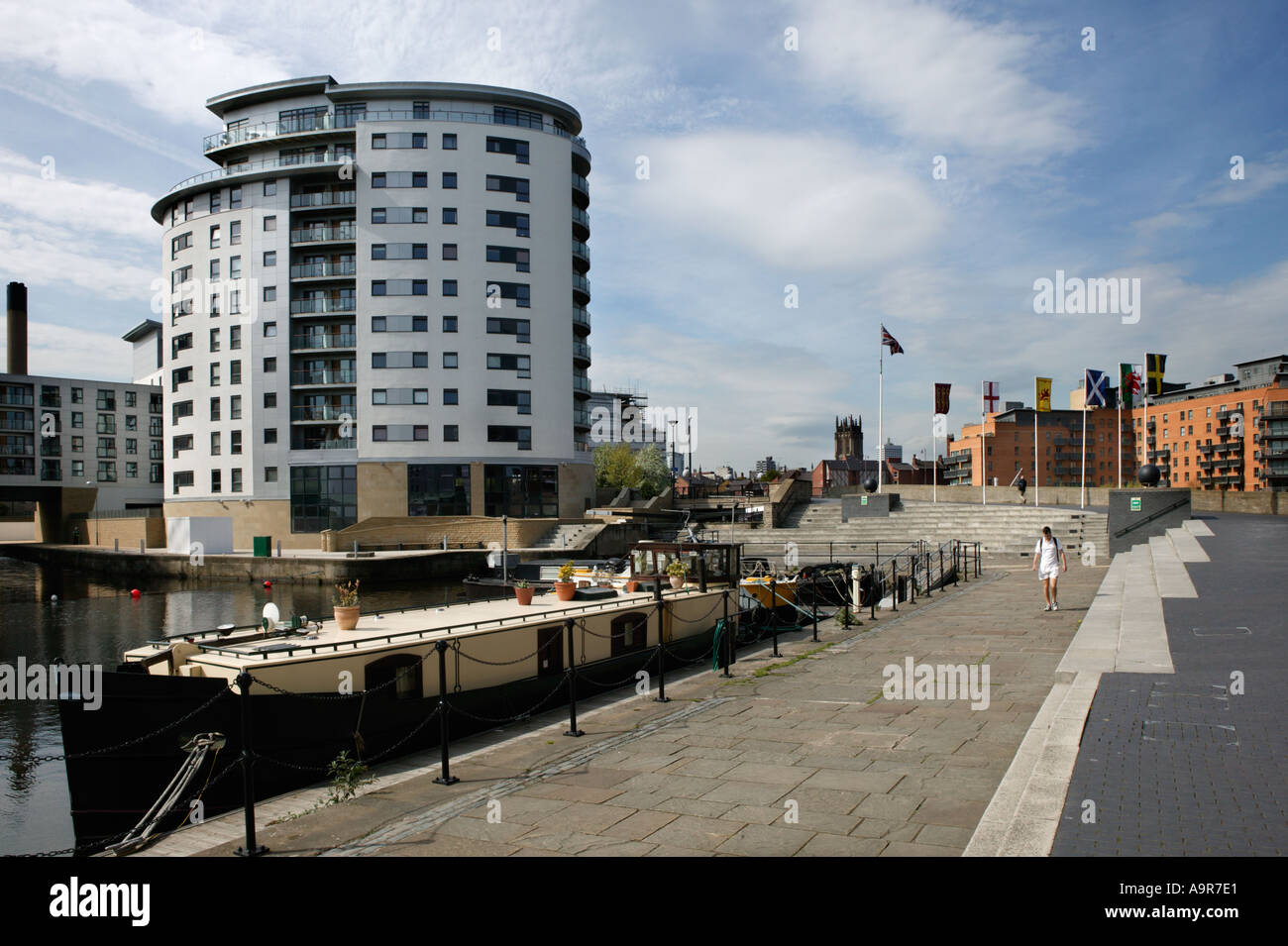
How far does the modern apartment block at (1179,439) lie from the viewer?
353 feet

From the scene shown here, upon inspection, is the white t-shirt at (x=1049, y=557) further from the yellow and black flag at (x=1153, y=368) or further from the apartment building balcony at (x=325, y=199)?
the apartment building balcony at (x=325, y=199)

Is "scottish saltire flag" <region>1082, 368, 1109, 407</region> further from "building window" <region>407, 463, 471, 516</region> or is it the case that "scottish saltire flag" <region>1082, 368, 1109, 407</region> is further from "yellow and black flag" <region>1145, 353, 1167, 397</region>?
"building window" <region>407, 463, 471, 516</region>

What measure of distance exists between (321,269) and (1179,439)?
121 metres

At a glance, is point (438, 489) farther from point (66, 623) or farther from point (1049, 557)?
point (1049, 557)

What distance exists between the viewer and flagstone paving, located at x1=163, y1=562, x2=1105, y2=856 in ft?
21.4

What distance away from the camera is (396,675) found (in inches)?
462

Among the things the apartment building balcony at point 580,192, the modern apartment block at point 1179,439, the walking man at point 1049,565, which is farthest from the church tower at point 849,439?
the walking man at point 1049,565

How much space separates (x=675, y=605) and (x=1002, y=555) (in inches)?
979

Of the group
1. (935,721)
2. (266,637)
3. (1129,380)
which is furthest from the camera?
(1129,380)

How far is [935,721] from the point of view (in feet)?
31.8

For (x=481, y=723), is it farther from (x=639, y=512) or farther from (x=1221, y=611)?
(x=639, y=512)

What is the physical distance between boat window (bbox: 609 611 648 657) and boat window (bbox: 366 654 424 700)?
4305 millimetres
